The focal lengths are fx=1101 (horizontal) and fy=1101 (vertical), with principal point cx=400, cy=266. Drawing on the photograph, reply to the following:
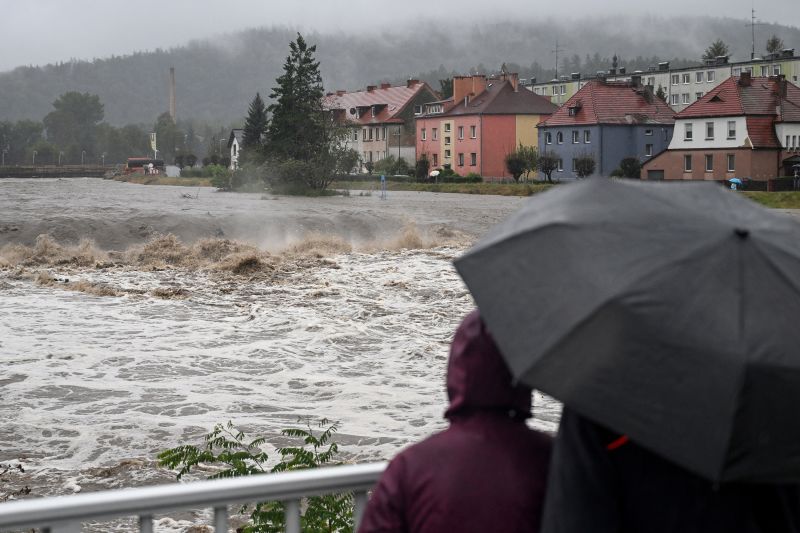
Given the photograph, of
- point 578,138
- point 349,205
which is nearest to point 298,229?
→ point 349,205

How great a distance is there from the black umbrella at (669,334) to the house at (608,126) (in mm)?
83289

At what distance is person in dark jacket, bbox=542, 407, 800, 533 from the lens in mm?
2090

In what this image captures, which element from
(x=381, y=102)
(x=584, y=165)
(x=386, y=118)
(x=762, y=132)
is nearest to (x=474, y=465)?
(x=762, y=132)

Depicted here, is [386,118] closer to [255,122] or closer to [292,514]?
[255,122]

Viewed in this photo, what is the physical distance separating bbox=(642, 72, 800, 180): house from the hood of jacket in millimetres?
70123

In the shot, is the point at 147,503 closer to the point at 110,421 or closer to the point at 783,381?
the point at 783,381

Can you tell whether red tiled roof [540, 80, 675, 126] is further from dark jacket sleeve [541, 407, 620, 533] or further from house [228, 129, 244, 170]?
dark jacket sleeve [541, 407, 620, 533]

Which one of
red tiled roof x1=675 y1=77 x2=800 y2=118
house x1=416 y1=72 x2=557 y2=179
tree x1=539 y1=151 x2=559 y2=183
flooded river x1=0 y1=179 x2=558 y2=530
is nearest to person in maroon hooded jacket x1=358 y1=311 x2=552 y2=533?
flooded river x1=0 y1=179 x2=558 y2=530

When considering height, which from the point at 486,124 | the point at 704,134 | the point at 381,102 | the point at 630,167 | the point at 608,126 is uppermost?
the point at 381,102

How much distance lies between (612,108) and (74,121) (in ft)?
407

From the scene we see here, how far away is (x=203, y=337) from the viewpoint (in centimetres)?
2217

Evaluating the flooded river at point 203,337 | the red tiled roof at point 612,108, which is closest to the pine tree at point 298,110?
the red tiled roof at point 612,108

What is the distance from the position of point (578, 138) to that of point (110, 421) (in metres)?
75.9

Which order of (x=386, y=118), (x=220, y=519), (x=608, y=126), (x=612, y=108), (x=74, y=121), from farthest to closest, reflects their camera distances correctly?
(x=74, y=121)
(x=386, y=118)
(x=612, y=108)
(x=608, y=126)
(x=220, y=519)
